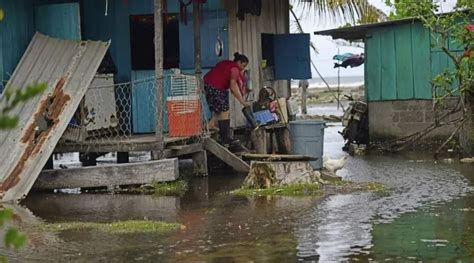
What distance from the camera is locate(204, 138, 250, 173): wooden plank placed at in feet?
48.9

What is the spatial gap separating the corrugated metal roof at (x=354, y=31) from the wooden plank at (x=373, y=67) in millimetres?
301

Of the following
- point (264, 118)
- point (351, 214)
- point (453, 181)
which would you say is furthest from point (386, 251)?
point (264, 118)

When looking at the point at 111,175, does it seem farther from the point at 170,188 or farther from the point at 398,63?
the point at 398,63

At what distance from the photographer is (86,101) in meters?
14.5

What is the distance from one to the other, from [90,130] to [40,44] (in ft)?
5.48

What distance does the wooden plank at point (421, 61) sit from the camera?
1952cm

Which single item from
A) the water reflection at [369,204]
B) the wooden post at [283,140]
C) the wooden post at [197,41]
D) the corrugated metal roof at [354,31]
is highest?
the corrugated metal roof at [354,31]

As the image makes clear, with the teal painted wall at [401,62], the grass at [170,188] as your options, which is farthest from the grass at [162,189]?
the teal painted wall at [401,62]

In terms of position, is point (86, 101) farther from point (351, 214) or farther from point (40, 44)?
point (351, 214)

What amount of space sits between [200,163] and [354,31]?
287 inches

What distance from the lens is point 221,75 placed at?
1522 centimetres

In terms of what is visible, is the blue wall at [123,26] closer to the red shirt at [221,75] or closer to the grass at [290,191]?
the red shirt at [221,75]

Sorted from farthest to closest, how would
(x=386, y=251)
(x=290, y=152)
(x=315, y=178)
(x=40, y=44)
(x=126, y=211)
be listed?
(x=290, y=152) → (x=40, y=44) → (x=315, y=178) → (x=126, y=211) → (x=386, y=251)

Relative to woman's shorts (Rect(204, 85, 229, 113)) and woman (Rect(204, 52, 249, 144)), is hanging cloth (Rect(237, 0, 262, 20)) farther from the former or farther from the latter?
woman's shorts (Rect(204, 85, 229, 113))
